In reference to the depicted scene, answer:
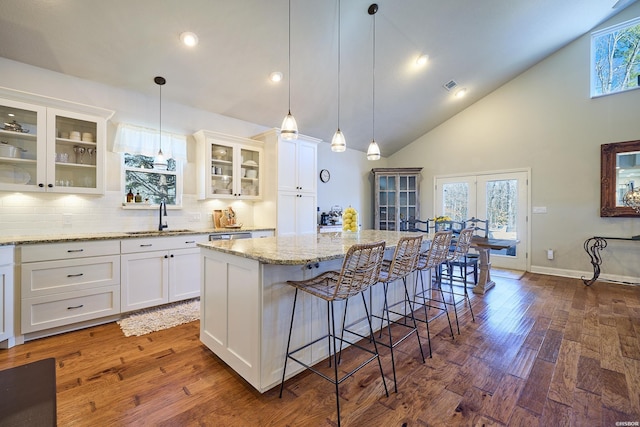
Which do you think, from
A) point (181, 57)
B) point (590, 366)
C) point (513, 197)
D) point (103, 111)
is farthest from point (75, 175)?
point (513, 197)

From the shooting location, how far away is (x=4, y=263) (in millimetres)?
2273

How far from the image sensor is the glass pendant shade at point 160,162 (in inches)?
132

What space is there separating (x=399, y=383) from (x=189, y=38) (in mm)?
3703

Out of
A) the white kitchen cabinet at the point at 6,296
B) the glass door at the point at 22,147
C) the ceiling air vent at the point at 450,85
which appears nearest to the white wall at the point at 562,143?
the ceiling air vent at the point at 450,85

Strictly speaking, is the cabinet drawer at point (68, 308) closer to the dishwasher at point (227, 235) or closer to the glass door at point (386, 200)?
the dishwasher at point (227, 235)

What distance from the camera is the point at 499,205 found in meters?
5.52

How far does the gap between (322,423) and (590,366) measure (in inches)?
83.7

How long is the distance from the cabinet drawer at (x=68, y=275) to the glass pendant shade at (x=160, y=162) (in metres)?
1.19

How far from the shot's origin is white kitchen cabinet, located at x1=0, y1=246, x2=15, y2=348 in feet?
7.44

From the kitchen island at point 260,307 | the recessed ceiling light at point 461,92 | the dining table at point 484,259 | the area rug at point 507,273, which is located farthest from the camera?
the recessed ceiling light at point 461,92

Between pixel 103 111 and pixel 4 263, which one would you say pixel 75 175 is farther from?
pixel 4 263

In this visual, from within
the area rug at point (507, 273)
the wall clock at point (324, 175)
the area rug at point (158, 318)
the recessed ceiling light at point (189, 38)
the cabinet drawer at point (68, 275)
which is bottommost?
the area rug at point (158, 318)

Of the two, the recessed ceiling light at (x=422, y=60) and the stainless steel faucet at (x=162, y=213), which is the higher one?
the recessed ceiling light at (x=422, y=60)

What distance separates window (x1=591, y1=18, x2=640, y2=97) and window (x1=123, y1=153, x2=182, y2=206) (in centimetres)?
678
